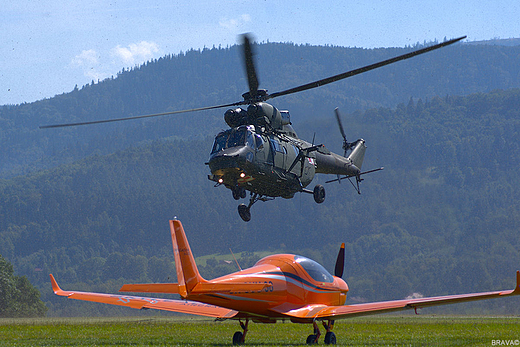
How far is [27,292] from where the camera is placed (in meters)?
109

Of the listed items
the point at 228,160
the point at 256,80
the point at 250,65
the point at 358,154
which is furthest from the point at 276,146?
the point at 358,154

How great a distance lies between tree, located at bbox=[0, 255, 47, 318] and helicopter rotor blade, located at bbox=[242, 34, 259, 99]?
8722 cm

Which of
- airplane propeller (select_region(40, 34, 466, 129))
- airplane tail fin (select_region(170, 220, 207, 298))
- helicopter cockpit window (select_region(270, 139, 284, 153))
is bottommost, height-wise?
airplane tail fin (select_region(170, 220, 207, 298))

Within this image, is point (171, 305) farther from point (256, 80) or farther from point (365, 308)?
point (256, 80)

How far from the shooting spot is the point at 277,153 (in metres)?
31.9

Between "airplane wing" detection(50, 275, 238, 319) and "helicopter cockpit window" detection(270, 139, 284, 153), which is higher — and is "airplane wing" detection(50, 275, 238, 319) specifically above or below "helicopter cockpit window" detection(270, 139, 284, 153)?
below

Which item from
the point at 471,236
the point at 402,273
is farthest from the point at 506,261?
the point at 402,273

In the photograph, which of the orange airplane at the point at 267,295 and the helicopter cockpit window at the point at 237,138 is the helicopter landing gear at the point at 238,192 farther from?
the orange airplane at the point at 267,295

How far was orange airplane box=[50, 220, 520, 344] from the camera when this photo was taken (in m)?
18.9

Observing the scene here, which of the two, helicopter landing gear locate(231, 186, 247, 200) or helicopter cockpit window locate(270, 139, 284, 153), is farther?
helicopter cockpit window locate(270, 139, 284, 153)

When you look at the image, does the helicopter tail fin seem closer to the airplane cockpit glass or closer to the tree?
the airplane cockpit glass

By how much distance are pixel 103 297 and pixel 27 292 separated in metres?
94.9

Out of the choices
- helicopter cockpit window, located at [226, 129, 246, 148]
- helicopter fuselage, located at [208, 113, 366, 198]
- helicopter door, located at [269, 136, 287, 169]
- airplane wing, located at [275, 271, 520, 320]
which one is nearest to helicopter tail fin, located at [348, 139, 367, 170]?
helicopter fuselage, located at [208, 113, 366, 198]

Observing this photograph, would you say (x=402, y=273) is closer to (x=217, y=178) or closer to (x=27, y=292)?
(x=27, y=292)
